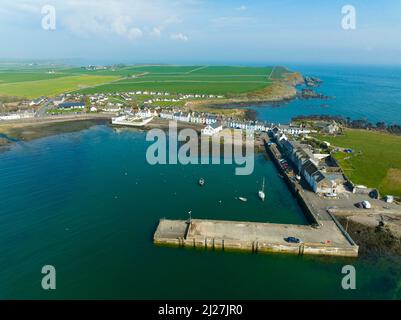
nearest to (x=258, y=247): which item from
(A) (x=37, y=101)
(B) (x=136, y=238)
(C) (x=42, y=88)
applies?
(B) (x=136, y=238)

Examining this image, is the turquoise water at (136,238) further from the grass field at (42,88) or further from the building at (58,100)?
the grass field at (42,88)

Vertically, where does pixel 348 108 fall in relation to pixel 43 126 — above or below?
above

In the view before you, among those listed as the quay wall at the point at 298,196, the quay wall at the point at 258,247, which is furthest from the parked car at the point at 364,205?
the quay wall at the point at 258,247

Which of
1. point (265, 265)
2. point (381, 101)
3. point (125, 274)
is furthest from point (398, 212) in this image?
point (381, 101)

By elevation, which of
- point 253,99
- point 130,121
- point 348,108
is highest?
point 253,99

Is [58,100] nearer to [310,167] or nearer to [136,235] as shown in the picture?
[136,235]

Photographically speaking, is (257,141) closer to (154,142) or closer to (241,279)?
(154,142)
